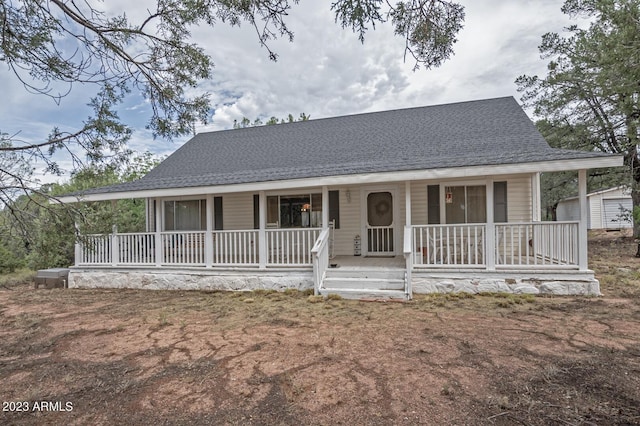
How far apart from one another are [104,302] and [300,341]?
5385 mm

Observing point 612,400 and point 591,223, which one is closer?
point 612,400

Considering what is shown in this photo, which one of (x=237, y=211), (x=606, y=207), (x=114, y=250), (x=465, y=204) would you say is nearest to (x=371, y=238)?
(x=465, y=204)

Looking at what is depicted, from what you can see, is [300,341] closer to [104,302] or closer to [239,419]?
[239,419]

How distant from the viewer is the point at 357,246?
9.40 m

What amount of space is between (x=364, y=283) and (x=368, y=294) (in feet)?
1.05

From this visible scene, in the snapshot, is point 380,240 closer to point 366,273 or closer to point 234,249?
point 366,273

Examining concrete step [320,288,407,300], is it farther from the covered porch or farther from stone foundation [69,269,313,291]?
stone foundation [69,269,313,291]

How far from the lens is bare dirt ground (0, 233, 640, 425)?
2.84 m

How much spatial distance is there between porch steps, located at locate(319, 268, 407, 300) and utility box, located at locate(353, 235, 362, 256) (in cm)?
199

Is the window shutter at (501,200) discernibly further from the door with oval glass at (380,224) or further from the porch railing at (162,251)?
the porch railing at (162,251)

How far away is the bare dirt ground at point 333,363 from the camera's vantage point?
2.84 m

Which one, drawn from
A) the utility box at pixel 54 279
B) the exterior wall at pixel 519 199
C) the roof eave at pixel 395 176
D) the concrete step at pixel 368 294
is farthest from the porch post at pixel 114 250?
the exterior wall at pixel 519 199

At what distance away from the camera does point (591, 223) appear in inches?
950

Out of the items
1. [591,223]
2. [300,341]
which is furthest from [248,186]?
[591,223]
